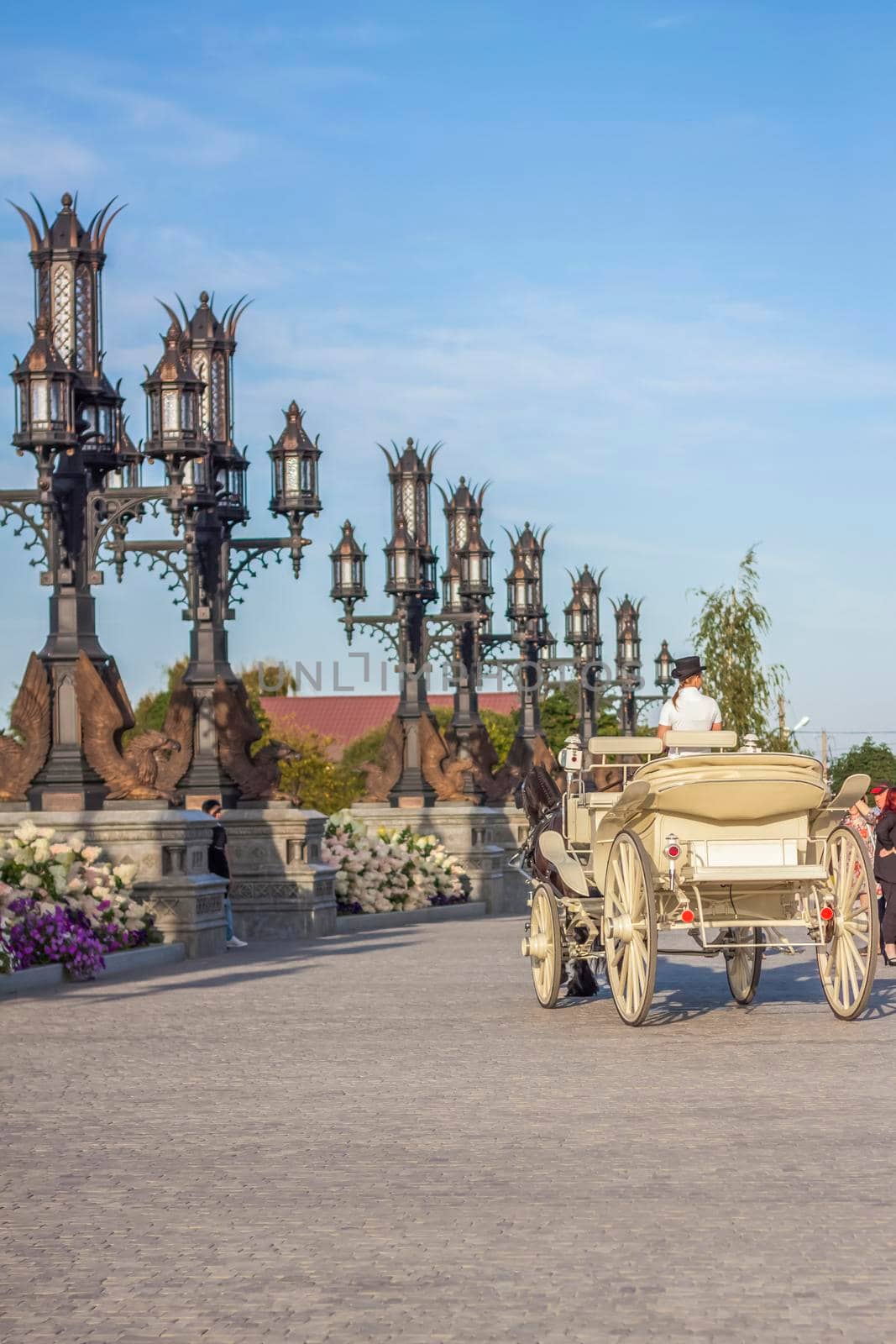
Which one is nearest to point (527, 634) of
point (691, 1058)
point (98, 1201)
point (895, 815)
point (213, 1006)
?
point (895, 815)

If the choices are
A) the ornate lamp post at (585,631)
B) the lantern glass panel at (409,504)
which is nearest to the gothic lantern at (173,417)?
the lantern glass panel at (409,504)

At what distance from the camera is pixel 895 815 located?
Result: 20.9m

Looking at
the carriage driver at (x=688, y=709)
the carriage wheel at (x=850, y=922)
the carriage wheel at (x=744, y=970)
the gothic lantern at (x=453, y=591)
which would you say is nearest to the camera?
the carriage wheel at (x=850, y=922)

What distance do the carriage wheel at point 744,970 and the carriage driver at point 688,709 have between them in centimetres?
146

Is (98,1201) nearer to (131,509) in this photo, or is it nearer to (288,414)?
(131,509)

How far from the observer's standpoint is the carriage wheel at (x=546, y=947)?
1509 cm

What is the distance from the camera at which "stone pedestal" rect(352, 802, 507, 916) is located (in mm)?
38156

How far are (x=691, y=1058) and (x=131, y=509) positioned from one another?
13326 mm

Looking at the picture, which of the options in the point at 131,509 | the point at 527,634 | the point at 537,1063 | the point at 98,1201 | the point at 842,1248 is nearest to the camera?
the point at 842,1248

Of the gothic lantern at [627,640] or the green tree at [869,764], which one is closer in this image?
the gothic lantern at [627,640]

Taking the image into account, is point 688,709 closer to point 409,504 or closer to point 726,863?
point 726,863

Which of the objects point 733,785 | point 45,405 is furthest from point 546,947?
point 45,405

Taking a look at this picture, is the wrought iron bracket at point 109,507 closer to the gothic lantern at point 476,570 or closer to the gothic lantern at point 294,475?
the gothic lantern at point 294,475

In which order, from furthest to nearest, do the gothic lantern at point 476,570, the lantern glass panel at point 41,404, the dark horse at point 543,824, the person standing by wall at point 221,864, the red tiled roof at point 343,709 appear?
1. the red tiled roof at point 343,709
2. the gothic lantern at point 476,570
3. the person standing by wall at point 221,864
4. the lantern glass panel at point 41,404
5. the dark horse at point 543,824
